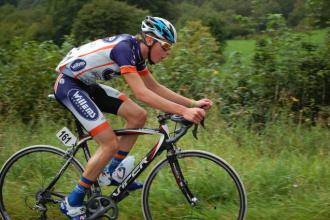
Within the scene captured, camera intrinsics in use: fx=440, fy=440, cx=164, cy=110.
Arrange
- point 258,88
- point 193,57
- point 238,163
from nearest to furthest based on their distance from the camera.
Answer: point 238,163 → point 258,88 → point 193,57

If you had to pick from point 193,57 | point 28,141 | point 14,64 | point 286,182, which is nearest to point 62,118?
point 28,141

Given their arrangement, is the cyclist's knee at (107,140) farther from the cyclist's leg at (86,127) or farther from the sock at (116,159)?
the sock at (116,159)

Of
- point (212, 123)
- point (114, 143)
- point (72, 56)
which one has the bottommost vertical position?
point (212, 123)

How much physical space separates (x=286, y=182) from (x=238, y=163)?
0.73 meters

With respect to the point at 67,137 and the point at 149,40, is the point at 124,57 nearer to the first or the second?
the point at 149,40

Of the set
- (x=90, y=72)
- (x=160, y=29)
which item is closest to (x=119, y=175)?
(x=90, y=72)

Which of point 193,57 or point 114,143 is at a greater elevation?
point 114,143

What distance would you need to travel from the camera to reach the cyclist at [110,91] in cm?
354

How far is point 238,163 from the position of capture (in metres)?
5.15

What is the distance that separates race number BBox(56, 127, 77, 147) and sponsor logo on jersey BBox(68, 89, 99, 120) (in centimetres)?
35

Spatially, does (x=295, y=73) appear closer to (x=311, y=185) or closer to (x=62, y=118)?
(x=311, y=185)

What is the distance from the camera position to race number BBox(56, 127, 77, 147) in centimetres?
398

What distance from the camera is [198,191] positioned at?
4.21m

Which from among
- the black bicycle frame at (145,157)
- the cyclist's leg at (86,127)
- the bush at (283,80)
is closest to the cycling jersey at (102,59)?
the cyclist's leg at (86,127)
